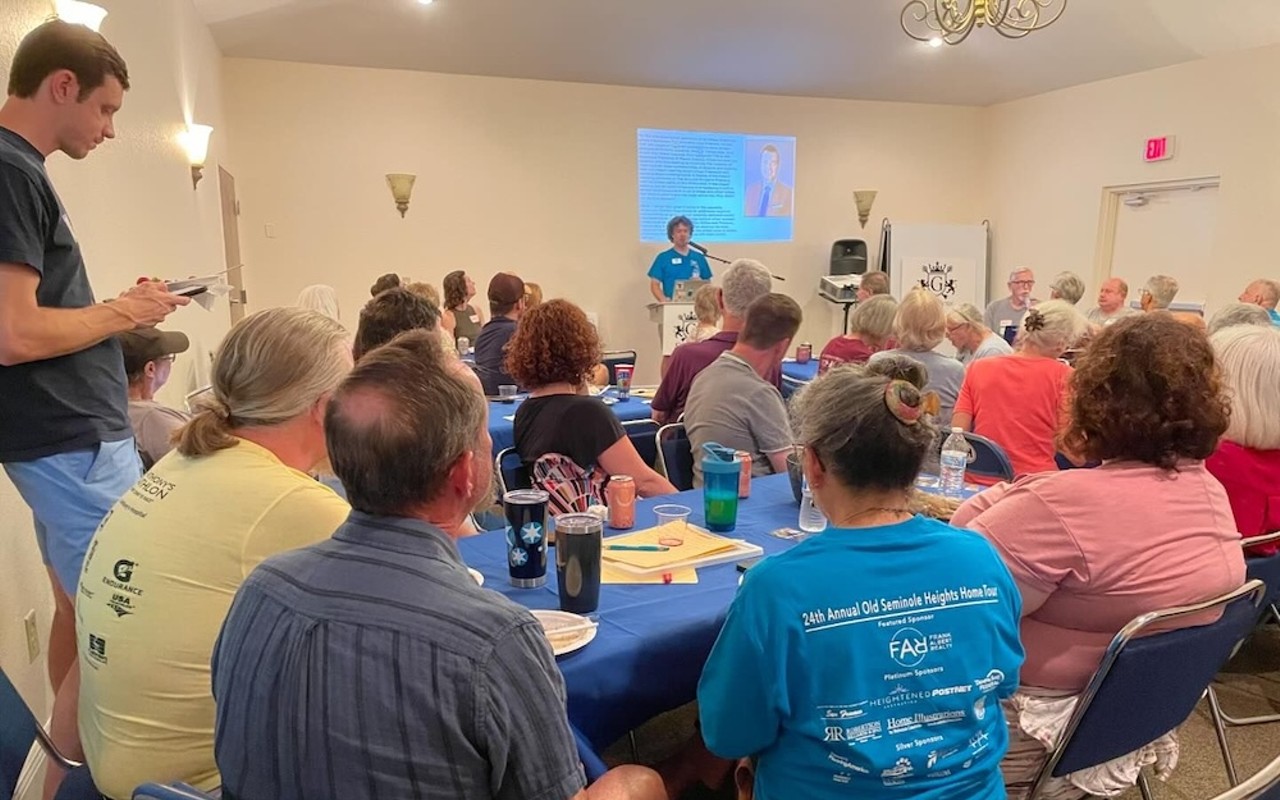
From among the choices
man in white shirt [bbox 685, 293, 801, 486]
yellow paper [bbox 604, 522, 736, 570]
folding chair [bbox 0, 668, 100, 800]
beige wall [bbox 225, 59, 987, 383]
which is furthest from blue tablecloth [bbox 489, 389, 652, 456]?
beige wall [bbox 225, 59, 987, 383]

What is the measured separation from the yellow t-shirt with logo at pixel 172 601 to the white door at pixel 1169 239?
8435 mm

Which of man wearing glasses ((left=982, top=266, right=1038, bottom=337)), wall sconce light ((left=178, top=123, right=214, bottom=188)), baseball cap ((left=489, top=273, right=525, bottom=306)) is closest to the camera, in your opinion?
baseball cap ((left=489, top=273, right=525, bottom=306))

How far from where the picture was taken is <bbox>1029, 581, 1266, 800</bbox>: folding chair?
1.45 meters

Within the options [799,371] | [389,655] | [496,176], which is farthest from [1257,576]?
[496,176]

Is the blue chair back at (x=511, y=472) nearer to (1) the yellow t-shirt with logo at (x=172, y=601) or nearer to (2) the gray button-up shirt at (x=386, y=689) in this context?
(1) the yellow t-shirt with logo at (x=172, y=601)

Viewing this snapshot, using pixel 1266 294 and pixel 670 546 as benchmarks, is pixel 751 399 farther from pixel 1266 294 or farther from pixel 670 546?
pixel 1266 294

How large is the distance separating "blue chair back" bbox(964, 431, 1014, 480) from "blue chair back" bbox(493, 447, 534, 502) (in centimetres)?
151

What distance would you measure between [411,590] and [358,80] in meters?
7.41

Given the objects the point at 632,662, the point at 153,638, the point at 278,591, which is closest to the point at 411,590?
the point at 278,591

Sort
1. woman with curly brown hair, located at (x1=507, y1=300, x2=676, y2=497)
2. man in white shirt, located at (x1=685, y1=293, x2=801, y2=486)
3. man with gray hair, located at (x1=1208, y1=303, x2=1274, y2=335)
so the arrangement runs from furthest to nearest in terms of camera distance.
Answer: man with gray hair, located at (x1=1208, y1=303, x2=1274, y2=335) → man in white shirt, located at (x1=685, y1=293, x2=801, y2=486) → woman with curly brown hair, located at (x1=507, y1=300, x2=676, y2=497)

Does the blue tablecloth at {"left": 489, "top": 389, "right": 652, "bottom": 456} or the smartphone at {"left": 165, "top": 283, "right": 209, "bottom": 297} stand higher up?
the smartphone at {"left": 165, "top": 283, "right": 209, "bottom": 297}

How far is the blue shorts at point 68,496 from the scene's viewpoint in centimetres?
188

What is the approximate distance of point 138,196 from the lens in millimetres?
3768

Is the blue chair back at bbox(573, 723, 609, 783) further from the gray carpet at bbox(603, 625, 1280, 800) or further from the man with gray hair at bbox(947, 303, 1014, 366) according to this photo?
the man with gray hair at bbox(947, 303, 1014, 366)
